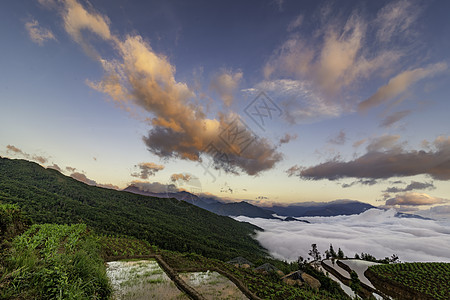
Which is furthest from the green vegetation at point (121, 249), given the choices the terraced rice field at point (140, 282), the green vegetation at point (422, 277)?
the green vegetation at point (422, 277)

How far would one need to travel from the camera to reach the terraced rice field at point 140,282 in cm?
1105

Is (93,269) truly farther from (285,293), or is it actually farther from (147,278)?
(285,293)

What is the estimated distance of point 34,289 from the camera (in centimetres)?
541

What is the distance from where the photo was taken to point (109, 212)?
115 metres

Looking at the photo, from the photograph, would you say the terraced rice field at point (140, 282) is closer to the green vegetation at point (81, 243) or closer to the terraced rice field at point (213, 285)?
the terraced rice field at point (213, 285)

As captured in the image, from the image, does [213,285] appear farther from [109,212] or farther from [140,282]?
[109,212]

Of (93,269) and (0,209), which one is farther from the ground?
(0,209)

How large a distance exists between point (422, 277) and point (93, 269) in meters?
83.6

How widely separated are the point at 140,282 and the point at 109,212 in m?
127

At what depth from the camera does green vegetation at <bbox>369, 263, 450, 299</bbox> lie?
4346cm

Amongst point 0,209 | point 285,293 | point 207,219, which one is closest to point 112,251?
point 0,209

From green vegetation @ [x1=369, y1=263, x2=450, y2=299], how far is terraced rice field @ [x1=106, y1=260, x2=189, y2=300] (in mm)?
62590

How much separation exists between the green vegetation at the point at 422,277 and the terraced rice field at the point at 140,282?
205ft

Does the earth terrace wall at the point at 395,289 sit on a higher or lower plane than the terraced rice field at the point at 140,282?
lower
